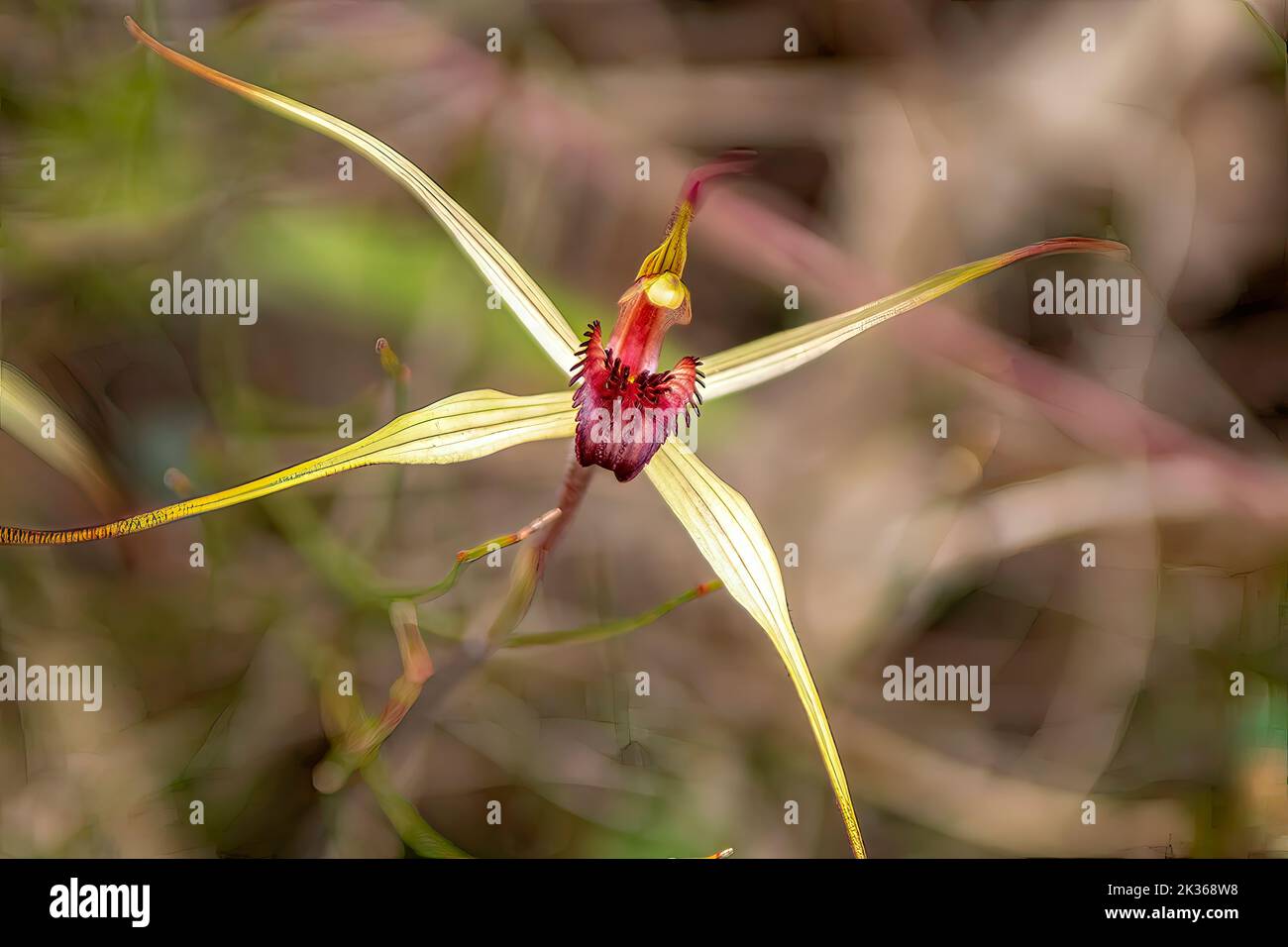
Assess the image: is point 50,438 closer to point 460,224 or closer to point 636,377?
point 460,224

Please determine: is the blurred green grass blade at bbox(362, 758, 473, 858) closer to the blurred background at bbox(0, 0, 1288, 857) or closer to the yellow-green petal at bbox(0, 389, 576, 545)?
the blurred background at bbox(0, 0, 1288, 857)

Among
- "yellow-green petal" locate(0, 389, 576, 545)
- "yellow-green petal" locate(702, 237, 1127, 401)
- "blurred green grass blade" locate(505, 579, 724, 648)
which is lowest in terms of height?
"blurred green grass blade" locate(505, 579, 724, 648)

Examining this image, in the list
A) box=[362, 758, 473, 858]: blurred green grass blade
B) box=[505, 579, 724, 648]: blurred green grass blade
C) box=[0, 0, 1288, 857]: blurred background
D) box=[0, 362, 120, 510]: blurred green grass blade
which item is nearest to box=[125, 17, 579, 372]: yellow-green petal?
box=[0, 0, 1288, 857]: blurred background

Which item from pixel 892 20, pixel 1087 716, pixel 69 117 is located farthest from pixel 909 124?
pixel 69 117

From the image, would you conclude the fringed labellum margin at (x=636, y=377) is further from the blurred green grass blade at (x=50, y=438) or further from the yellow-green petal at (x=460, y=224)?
the blurred green grass blade at (x=50, y=438)

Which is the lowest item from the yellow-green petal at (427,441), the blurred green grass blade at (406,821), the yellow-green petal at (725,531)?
the blurred green grass blade at (406,821)

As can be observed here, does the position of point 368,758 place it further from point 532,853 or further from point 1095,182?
point 1095,182

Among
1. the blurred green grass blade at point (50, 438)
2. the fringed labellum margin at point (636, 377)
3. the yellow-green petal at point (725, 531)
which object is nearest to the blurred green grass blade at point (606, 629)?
the yellow-green petal at point (725, 531)

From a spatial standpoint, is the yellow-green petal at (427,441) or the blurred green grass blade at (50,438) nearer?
the yellow-green petal at (427,441)
